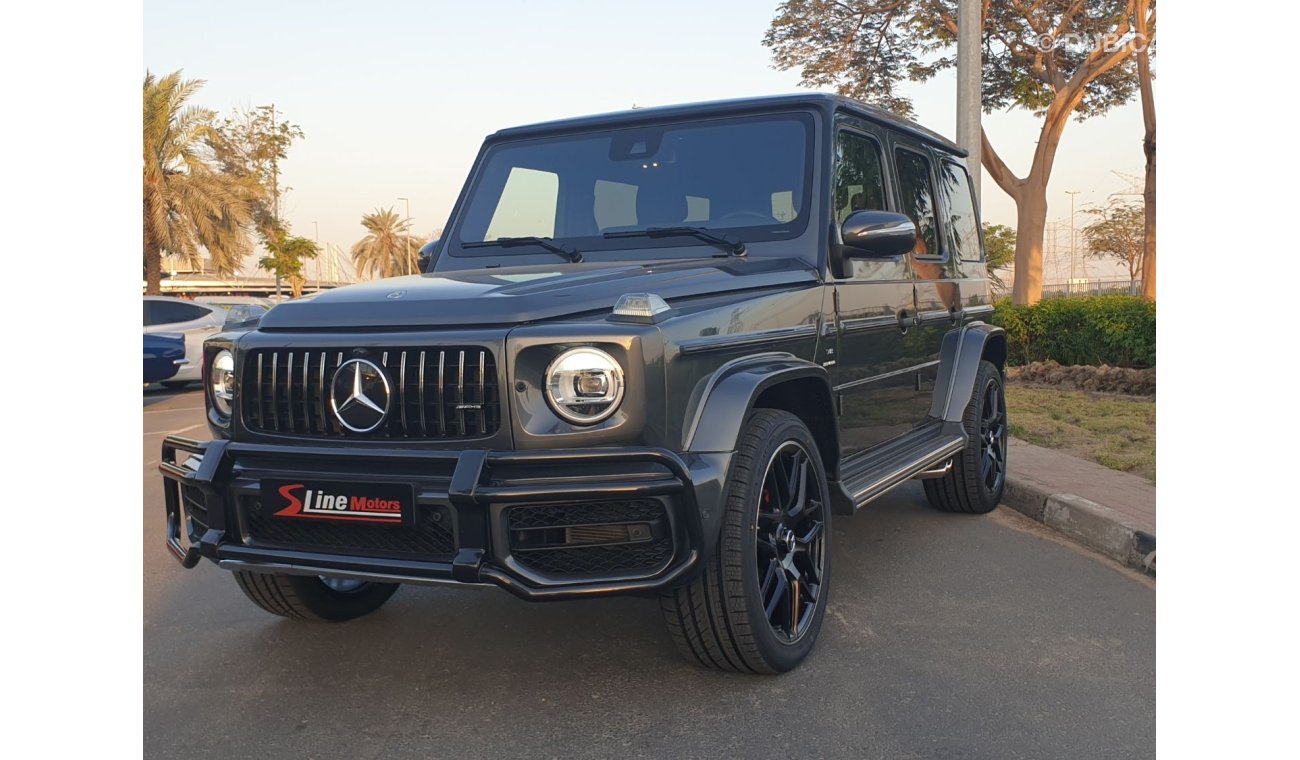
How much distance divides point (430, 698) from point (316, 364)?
1.11 metres

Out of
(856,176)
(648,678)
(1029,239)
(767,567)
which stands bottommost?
(648,678)

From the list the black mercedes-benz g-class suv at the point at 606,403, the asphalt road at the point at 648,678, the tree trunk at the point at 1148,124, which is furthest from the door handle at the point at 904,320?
the tree trunk at the point at 1148,124

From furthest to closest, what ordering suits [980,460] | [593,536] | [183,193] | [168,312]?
[183,193]
[168,312]
[980,460]
[593,536]

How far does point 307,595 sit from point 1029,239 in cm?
1978

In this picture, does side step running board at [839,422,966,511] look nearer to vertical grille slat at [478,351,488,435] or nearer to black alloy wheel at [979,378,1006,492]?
black alloy wheel at [979,378,1006,492]

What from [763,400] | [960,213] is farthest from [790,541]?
[960,213]

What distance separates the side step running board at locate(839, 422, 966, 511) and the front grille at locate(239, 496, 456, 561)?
165cm

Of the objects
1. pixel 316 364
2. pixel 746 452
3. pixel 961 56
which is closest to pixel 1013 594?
pixel 746 452

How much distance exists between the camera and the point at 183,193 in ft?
91.0

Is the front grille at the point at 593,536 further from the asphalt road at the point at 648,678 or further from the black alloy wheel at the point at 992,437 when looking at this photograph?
the black alloy wheel at the point at 992,437

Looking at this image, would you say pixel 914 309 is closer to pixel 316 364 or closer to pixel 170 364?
pixel 316 364

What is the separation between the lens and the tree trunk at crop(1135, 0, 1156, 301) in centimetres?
1861

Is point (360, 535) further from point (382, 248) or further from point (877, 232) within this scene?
point (382, 248)

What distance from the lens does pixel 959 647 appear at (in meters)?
3.95
